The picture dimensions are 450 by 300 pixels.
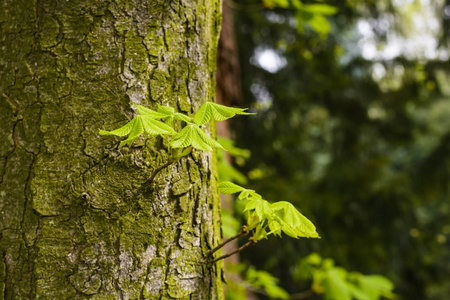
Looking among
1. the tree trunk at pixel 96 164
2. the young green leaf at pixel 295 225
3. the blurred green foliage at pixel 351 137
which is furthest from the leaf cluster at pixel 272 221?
the blurred green foliage at pixel 351 137

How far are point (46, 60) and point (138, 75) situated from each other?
0.20 m

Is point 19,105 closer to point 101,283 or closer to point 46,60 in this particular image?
point 46,60

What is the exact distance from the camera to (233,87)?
292 cm

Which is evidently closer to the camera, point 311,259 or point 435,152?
point 311,259

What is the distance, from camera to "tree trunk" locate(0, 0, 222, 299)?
2.26 feet

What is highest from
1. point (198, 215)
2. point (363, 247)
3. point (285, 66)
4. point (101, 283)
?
point (285, 66)

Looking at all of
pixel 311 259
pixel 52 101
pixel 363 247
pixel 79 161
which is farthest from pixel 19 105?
pixel 363 247

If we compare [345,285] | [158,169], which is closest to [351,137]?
[345,285]

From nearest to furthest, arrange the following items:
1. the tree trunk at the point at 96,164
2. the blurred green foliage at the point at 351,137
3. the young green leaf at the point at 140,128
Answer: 1. the young green leaf at the point at 140,128
2. the tree trunk at the point at 96,164
3. the blurred green foliage at the point at 351,137

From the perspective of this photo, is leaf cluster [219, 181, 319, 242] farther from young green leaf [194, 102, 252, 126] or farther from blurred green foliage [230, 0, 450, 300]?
blurred green foliage [230, 0, 450, 300]

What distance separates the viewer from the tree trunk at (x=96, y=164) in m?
0.69

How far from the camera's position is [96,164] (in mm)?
713

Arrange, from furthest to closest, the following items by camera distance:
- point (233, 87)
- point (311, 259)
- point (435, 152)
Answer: point (435, 152) < point (233, 87) < point (311, 259)

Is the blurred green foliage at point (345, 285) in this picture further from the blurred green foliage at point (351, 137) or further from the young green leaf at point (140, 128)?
the blurred green foliage at point (351, 137)
